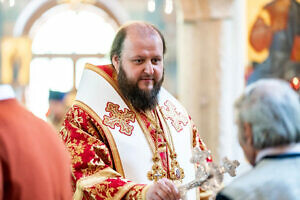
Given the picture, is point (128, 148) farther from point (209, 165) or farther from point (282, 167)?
point (282, 167)

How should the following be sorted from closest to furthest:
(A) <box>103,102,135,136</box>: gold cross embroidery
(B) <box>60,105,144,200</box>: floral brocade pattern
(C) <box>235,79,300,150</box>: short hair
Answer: (C) <box>235,79,300,150</box>: short hair
(B) <box>60,105,144,200</box>: floral brocade pattern
(A) <box>103,102,135,136</box>: gold cross embroidery

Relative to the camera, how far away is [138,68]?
3.92 meters

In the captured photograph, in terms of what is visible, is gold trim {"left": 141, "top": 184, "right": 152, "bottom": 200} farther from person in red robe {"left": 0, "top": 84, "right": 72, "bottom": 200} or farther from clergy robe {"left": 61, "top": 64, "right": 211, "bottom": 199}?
person in red robe {"left": 0, "top": 84, "right": 72, "bottom": 200}

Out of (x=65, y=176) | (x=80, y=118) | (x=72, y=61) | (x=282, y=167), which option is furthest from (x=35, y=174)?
(x=72, y=61)

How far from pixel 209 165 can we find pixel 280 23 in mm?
8998

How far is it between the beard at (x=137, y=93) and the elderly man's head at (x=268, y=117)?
52.3 inches

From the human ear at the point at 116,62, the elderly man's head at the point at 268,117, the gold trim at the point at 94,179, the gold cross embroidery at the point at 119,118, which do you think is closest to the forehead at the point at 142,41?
the human ear at the point at 116,62

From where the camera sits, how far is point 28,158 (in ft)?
8.76

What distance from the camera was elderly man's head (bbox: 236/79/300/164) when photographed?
2596mm

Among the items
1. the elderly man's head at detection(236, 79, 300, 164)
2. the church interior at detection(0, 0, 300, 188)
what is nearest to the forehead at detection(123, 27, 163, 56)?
the elderly man's head at detection(236, 79, 300, 164)

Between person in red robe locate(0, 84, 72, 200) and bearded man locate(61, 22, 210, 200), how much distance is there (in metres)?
0.88

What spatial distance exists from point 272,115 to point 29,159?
961 millimetres

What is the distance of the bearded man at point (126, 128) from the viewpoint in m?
3.77

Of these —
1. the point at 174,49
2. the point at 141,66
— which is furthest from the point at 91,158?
the point at 174,49
